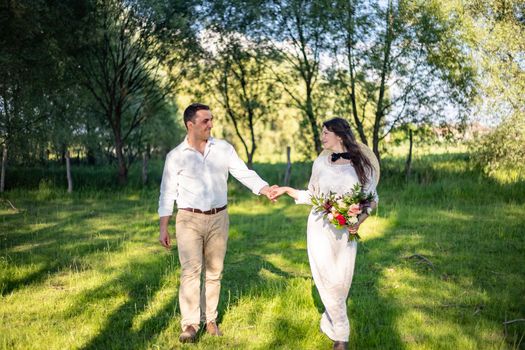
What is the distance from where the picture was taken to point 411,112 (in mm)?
20906

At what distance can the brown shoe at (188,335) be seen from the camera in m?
5.32

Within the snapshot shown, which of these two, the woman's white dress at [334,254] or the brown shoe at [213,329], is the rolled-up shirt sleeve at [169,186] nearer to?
the brown shoe at [213,329]

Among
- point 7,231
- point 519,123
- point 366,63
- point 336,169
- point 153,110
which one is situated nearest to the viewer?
point 336,169

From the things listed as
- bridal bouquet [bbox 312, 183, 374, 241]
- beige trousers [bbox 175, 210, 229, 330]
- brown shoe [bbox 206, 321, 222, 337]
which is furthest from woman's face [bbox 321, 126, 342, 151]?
brown shoe [bbox 206, 321, 222, 337]

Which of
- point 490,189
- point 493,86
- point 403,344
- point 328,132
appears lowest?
point 403,344

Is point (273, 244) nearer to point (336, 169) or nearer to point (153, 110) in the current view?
point (336, 169)

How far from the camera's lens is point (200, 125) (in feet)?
17.6

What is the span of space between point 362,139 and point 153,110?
10578 millimetres

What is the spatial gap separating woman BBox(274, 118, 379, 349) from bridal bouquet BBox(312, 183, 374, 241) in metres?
0.08

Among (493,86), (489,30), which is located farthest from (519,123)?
(489,30)

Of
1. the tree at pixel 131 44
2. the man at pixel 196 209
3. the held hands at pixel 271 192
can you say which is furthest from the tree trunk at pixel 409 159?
the man at pixel 196 209

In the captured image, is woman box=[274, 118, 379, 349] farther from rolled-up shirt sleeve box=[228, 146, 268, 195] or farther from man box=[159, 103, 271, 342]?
man box=[159, 103, 271, 342]

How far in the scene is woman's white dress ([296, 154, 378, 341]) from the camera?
16.8 feet

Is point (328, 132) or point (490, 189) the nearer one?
point (328, 132)
